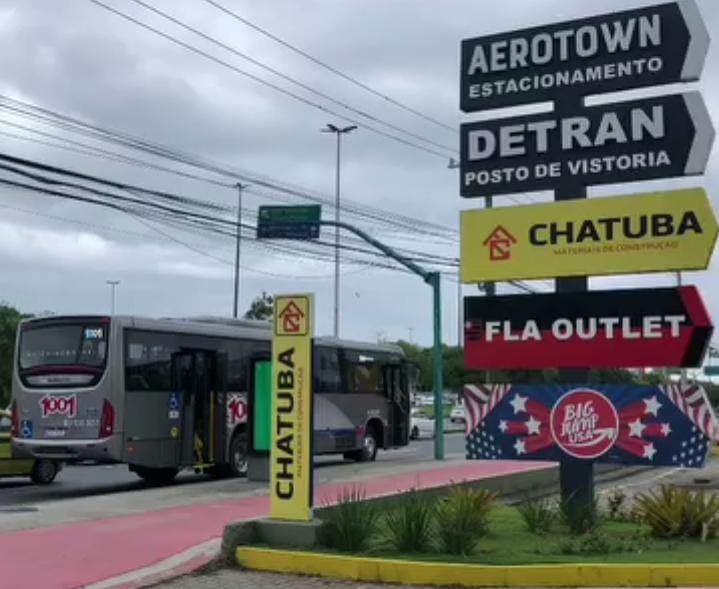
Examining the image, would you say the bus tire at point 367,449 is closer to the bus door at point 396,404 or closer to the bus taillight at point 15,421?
the bus door at point 396,404

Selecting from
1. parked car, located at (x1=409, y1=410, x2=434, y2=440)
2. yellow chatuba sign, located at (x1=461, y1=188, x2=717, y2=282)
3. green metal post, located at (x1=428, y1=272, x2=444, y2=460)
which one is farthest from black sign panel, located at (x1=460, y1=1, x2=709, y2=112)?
parked car, located at (x1=409, y1=410, x2=434, y2=440)

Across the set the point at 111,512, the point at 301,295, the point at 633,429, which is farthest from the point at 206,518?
the point at 633,429

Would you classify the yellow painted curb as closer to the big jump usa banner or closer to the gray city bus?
the big jump usa banner

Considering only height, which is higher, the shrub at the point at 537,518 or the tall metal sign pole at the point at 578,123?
the tall metal sign pole at the point at 578,123

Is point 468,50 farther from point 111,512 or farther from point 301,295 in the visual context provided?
A: point 111,512

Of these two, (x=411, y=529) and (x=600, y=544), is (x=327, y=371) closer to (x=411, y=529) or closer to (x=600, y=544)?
(x=411, y=529)

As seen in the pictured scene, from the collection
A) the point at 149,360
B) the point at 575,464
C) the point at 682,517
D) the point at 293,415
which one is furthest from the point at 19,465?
the point at 682,517

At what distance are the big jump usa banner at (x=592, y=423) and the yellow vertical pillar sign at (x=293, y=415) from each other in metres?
2.68

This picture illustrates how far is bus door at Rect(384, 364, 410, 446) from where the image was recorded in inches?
1073

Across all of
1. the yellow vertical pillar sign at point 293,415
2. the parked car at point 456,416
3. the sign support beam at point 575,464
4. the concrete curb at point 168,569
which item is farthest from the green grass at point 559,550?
the parked car at point 456,416

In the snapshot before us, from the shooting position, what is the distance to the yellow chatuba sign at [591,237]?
12.0 m

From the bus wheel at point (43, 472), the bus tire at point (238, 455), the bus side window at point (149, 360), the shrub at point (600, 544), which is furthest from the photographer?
the bus tire at point (238, 455)

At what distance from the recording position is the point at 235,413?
22062 millimetres

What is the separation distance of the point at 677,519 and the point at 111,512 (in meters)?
7.77
